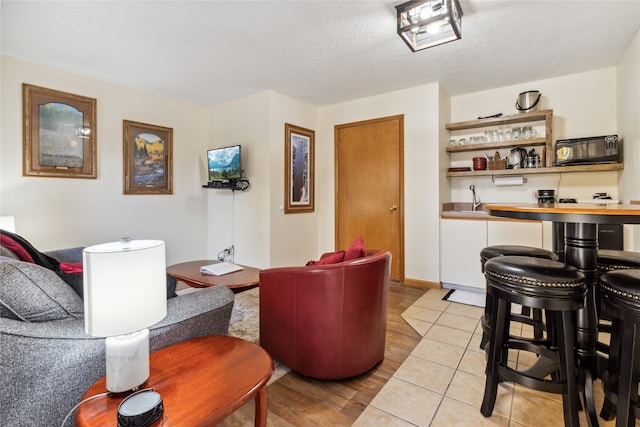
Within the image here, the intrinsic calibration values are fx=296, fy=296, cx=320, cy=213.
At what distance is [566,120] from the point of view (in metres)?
3.50

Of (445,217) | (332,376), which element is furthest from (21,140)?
(445,217)

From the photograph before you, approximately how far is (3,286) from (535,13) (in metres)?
3.60

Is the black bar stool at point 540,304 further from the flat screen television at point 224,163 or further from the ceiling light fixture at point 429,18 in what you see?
the flat screen television at point 224,163

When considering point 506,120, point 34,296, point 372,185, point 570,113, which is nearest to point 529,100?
point 506,120

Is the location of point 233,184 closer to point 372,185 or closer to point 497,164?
point 372,185

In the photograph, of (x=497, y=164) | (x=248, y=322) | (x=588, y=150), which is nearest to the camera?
A: (x=248, y=322)

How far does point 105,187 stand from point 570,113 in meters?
5.71

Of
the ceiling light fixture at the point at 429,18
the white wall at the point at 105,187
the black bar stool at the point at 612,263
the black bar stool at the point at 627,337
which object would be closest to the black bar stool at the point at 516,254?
the black bar stool at the point at 612,263

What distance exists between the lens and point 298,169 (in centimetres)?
445

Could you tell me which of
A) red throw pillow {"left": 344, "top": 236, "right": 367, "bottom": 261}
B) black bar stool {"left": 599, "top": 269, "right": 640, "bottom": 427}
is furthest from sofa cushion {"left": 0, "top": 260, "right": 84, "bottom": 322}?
black bar stool {"left": 599, "top": 269, "right": 640, "bottom": 427}

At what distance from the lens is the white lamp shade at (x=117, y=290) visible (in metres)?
0.90

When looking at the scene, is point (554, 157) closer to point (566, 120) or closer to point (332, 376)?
point (566, 120)

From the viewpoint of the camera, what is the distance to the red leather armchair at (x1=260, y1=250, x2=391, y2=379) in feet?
5.57

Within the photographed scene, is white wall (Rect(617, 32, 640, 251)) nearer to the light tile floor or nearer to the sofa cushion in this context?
the light tile floor
